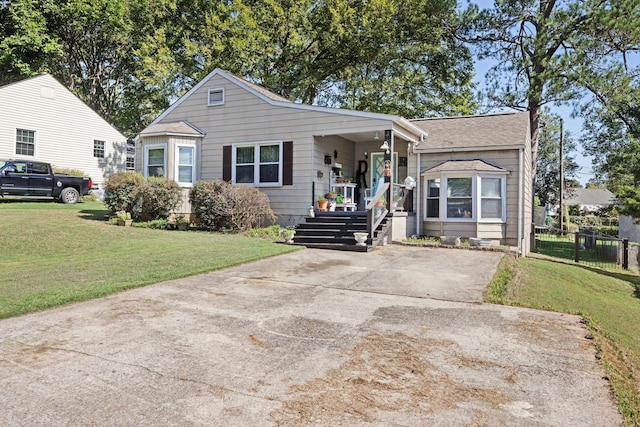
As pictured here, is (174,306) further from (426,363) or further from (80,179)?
(80,179)

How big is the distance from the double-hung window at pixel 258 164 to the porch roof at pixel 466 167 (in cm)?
521

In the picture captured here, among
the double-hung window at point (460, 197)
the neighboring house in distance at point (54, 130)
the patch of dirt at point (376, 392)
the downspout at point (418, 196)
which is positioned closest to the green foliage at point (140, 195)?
the downspout at point (418, 196)

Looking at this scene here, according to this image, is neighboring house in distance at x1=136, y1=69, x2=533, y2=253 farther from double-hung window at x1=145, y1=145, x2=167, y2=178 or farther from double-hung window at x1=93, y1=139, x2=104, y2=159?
double-hung window at x1=93, y1=139, x2=104, y2=159

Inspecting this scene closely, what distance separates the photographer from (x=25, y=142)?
20.2 m

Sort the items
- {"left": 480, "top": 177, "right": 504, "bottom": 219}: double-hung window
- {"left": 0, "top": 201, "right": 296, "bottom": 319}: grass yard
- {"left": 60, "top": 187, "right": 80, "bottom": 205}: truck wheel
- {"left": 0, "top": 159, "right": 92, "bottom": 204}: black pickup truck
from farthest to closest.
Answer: {"left": 60, "top": 187, "right": 80, "bottom": 205}: truck wheel → {"left": 0, "top": 159, "right": 92, "bottom": 204}: black pickup truck → {"left": 480, "top": 177, "right": 504, "bottom": 219}: double-hung window → {"left": 0, "top": 201, "right": 296, "bottom": 319}: grass yard

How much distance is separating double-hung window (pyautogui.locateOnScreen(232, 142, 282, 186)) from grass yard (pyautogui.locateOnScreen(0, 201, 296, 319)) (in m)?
2.88

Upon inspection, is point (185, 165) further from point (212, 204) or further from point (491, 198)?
point (491, 198)

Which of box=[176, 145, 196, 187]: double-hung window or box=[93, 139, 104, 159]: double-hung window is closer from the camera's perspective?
box=[176, 145, 196, 187]: double-hung window

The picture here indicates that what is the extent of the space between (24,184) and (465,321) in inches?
689

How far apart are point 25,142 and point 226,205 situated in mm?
14724

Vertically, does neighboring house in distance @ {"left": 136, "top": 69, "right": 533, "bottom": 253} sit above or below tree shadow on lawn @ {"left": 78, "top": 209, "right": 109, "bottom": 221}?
above

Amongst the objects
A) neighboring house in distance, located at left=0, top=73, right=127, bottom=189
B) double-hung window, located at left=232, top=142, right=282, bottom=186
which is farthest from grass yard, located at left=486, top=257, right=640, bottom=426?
neighboring house in distance, located at left=0, top=73, right=127, bottom=189

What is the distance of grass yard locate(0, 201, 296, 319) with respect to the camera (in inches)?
219

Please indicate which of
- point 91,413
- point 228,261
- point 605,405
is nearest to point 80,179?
point 228,261
